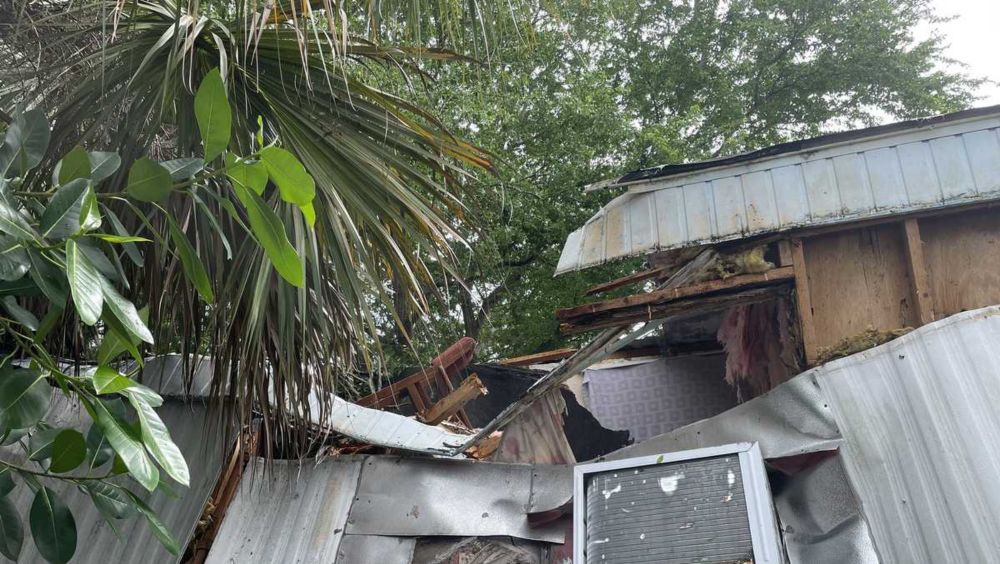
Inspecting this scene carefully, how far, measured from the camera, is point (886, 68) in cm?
1175

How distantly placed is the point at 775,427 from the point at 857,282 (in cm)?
89

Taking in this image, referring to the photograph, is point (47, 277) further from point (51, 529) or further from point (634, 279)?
point (634, 279)

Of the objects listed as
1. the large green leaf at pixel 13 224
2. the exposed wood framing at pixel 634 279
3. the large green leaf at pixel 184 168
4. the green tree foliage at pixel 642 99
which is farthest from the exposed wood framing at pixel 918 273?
the green tree foliage at pixel 642 99

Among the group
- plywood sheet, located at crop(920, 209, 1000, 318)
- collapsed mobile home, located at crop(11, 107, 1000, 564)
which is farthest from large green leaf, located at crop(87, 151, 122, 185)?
plywood sheet, located at crop(920, 209, 1000, 318)

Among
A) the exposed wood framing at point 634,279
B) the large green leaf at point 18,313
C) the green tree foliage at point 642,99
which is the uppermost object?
the green tree foliage at point 642,99

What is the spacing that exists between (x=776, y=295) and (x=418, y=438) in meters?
1.81

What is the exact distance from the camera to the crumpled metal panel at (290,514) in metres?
3.79

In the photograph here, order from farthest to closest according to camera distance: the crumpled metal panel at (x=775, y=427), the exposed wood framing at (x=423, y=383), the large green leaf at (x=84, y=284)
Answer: the exposed wood framing at (x=423, y=383) < the crumpled metal panel at (x=775, y=427) < the large green leaf at (x=84, y=284)

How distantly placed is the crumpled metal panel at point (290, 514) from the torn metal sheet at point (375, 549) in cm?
4

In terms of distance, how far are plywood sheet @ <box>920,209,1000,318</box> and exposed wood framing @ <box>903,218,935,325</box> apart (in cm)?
4

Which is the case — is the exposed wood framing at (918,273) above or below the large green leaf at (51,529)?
above

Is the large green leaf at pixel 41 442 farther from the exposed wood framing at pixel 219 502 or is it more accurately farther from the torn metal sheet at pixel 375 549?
the torn metal sheet at pixel 375 549

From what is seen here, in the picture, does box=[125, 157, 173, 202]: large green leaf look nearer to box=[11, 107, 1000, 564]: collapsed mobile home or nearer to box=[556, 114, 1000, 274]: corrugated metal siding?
box=[11, 107, 1000, 564]: collapsed mobile home

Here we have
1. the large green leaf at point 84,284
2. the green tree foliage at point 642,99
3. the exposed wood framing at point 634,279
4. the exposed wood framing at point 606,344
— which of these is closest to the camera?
the large green leaf at point 84,284
